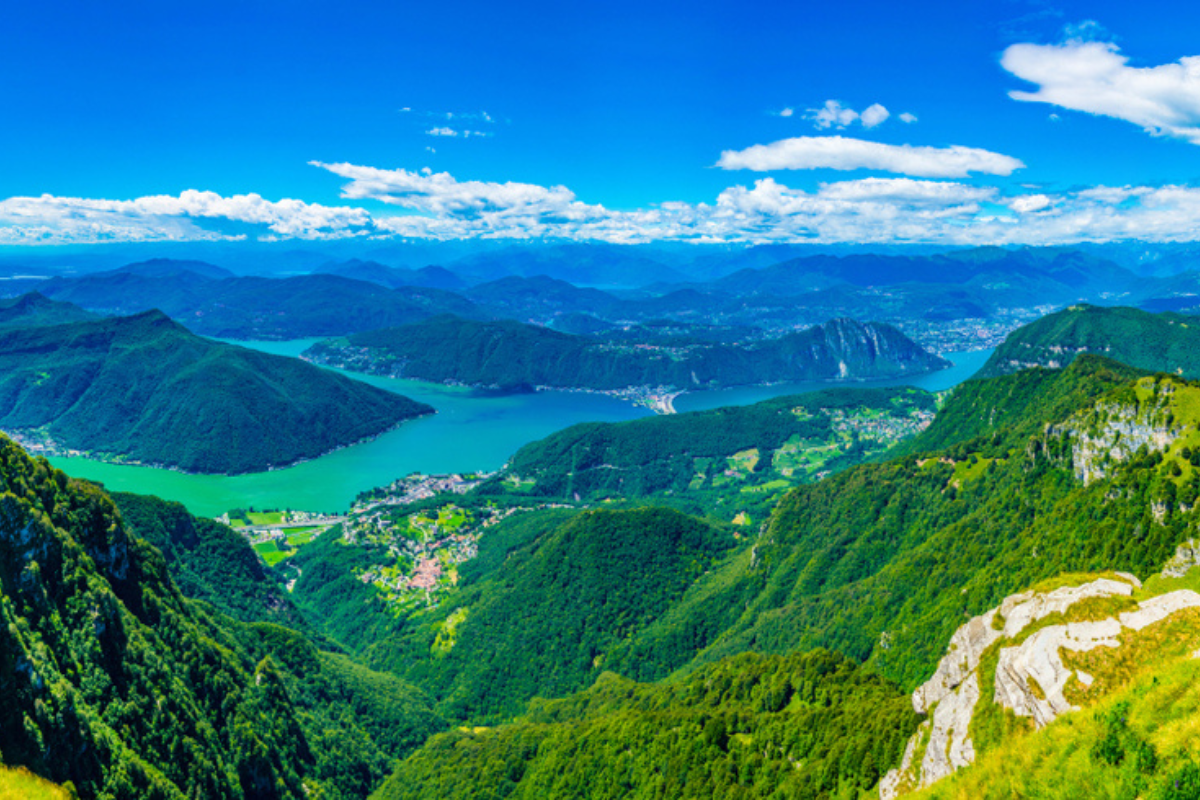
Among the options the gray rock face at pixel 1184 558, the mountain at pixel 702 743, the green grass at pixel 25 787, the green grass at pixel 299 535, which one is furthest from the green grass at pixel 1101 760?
the green grass at pixel 299 535

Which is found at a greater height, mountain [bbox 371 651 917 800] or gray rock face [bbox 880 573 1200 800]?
Result: gray rock face [bbox 880 573 1200 800]

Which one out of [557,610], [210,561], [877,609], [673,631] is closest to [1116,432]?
[877,609]

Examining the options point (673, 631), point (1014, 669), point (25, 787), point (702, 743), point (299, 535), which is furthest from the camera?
point (299, 535)

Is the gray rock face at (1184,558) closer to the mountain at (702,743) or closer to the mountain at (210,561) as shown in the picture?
the mountain at (702,743)

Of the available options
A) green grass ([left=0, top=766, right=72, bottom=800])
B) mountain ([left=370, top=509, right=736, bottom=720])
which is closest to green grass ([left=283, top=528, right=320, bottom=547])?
mountain ([left=370, top=509, right=736, bottom=720])

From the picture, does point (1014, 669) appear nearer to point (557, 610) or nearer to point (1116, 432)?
point (1116, 432)

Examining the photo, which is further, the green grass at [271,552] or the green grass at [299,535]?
the green grass at [299,535]

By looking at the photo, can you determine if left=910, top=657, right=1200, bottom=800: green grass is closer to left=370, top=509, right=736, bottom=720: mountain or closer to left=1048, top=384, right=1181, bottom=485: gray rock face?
left=1048, top=384, right=1181, bottom=485: gray rock face
